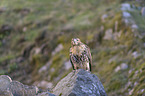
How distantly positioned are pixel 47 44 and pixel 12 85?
951cm

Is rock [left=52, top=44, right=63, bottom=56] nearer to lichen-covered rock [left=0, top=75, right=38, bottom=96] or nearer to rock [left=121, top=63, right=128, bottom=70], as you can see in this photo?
rock [left=121, top=63, right=128, bottom=70]

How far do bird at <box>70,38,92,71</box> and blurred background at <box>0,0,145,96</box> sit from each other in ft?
3.97

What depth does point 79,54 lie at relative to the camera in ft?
21.7

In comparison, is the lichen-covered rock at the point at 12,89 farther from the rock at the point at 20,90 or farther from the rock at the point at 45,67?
the rock at the point at 45,67

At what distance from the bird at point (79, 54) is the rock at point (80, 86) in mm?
964

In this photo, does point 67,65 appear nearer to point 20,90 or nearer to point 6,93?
point 20,90

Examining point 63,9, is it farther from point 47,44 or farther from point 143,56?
point 143,56

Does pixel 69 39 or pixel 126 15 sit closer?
pixel 126 15

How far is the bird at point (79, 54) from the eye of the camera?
257 inches

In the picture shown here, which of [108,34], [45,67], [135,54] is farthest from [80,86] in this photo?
[45,67]

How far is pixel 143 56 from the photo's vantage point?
950 cm

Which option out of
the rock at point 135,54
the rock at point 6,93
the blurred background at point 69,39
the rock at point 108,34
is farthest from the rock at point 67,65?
the rock at point 6,93

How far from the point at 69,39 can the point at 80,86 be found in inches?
350

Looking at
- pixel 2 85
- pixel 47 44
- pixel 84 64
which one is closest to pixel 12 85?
pixel 2 85
